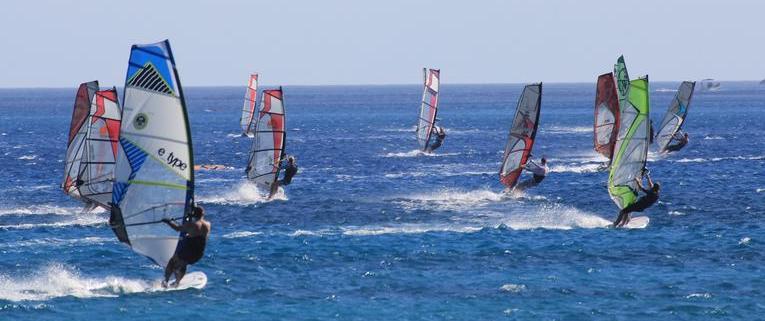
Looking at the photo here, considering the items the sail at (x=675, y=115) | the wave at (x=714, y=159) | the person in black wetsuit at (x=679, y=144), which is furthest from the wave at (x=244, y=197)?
the sail at (x=675, y=115)

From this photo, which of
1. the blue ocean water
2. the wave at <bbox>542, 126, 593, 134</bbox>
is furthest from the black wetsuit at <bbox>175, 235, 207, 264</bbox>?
the wave at <bbox>542, 126, 593, 134</bbox>

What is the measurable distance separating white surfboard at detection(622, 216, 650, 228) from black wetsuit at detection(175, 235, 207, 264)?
17575 millimetres

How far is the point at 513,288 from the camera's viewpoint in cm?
3048

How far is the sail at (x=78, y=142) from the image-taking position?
45312 mm

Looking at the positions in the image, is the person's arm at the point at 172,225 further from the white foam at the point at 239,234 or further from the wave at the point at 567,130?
the wave at the point at 567,130

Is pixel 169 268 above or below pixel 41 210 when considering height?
above

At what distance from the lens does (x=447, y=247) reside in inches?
1460

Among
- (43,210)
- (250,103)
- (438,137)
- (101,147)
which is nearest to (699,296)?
(101,147)

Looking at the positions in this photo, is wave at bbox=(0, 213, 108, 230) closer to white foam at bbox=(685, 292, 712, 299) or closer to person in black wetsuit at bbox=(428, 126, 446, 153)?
white foam at bbox=(685, 292, 712, 299)

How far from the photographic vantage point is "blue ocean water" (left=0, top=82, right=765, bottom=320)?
28500 mm

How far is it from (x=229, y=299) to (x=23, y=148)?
70.3 metres

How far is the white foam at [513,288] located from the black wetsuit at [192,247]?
724cm

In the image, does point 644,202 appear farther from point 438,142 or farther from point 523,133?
point 438,142

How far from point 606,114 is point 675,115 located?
39.5 ft
